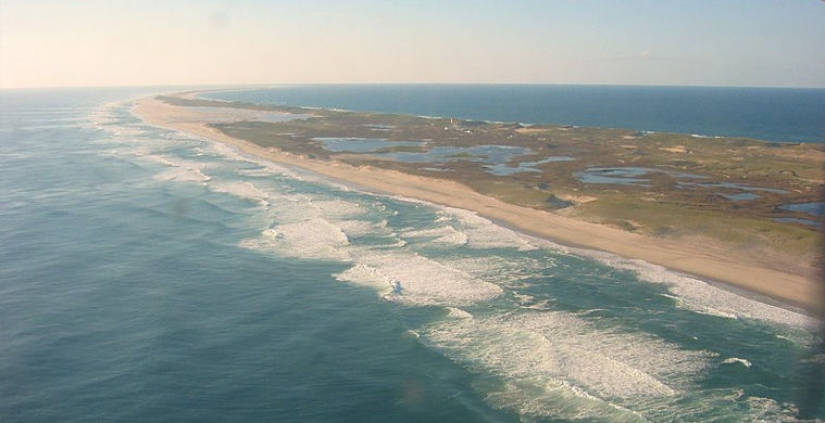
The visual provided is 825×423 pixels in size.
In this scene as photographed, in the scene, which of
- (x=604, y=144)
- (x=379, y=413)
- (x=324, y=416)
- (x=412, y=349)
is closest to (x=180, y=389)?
(x=324, y=416)

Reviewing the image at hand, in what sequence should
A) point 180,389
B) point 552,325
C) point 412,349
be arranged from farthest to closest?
point 552,325 < point 412,349 < point 180,389

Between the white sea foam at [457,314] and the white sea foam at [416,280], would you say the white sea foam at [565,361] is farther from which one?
the white sea foam at [416,280]

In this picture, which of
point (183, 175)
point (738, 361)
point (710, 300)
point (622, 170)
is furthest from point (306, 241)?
point (622, 170)

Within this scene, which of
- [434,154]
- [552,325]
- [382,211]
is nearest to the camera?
[552,325]

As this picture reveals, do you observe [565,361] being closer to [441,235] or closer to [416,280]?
[416,280]

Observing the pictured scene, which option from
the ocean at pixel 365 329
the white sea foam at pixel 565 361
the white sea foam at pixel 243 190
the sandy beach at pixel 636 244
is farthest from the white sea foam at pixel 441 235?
the white sea foam at pixel 243 190

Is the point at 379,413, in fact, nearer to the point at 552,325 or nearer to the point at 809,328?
the point at 552,325
